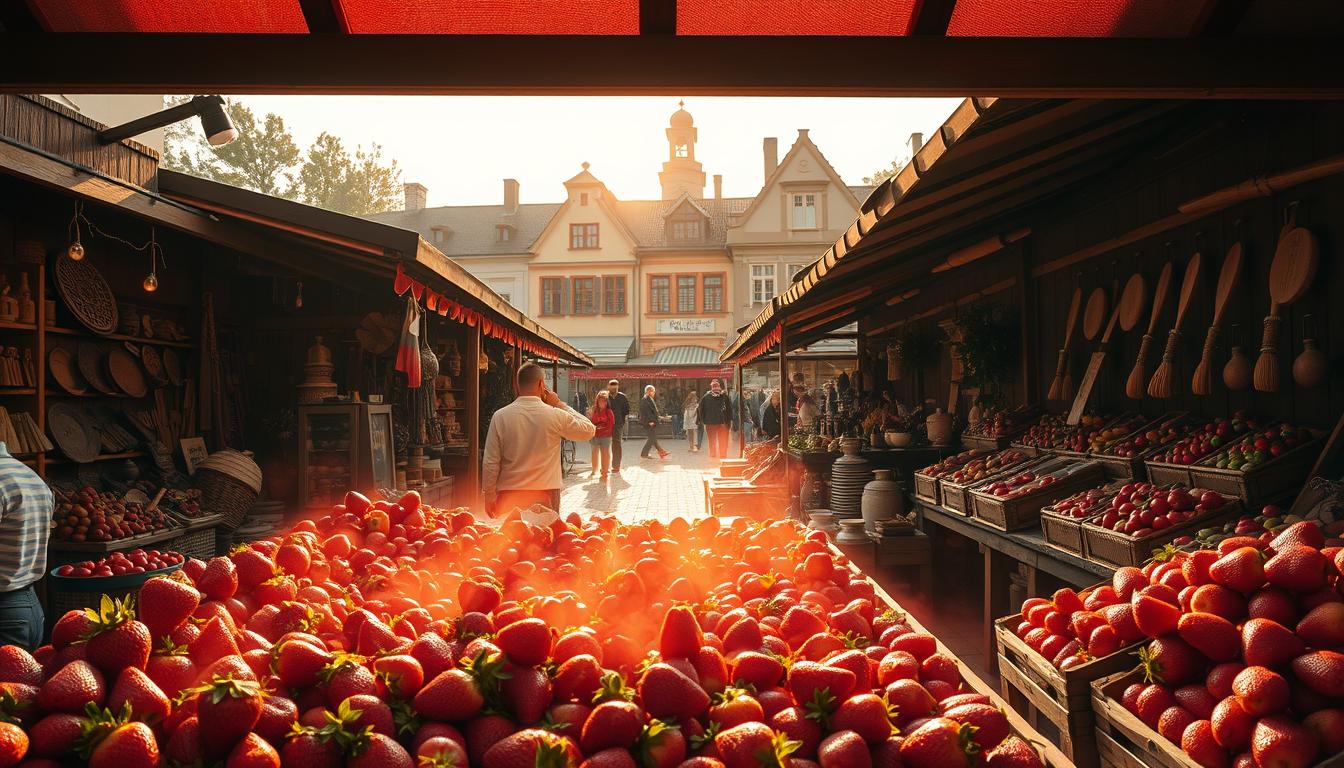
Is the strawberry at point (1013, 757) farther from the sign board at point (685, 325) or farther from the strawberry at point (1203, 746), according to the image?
the sign board at point (685, 325)

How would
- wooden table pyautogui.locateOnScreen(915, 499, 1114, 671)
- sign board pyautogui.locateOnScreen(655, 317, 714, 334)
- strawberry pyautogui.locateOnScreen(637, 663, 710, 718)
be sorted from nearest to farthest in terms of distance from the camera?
strawberry pyautogui.locateOnScreen(637, 663, 710, 718)
wooden table pyautogui.locateOnScreen(915, 499, 1114, 671)
sign board pyautogui.locateOnScreen(655, 317, 714, 334)

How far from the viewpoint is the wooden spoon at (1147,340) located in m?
5.57

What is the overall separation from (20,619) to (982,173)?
610cm

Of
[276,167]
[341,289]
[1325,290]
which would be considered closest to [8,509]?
[341,289]

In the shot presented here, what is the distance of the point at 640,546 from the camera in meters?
3.31

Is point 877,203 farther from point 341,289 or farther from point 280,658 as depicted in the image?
point 341,289

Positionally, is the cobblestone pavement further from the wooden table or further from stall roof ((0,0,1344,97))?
stall roof ((0,0,1344,97))

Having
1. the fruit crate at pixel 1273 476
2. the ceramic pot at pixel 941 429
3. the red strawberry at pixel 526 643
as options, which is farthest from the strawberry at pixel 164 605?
the ceramic pot at pixel 941 429

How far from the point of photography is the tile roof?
3719 cm

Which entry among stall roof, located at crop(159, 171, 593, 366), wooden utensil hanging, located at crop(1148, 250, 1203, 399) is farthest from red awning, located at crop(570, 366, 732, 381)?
wooden utensil hanging, located at crop(1148, 250, 1203, 399)

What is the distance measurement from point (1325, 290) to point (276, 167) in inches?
1552

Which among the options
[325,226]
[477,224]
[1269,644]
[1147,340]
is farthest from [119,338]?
[477,224]

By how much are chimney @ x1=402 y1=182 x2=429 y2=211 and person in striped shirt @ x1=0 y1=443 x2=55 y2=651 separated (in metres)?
38.7

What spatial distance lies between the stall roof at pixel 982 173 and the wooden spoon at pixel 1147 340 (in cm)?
96
